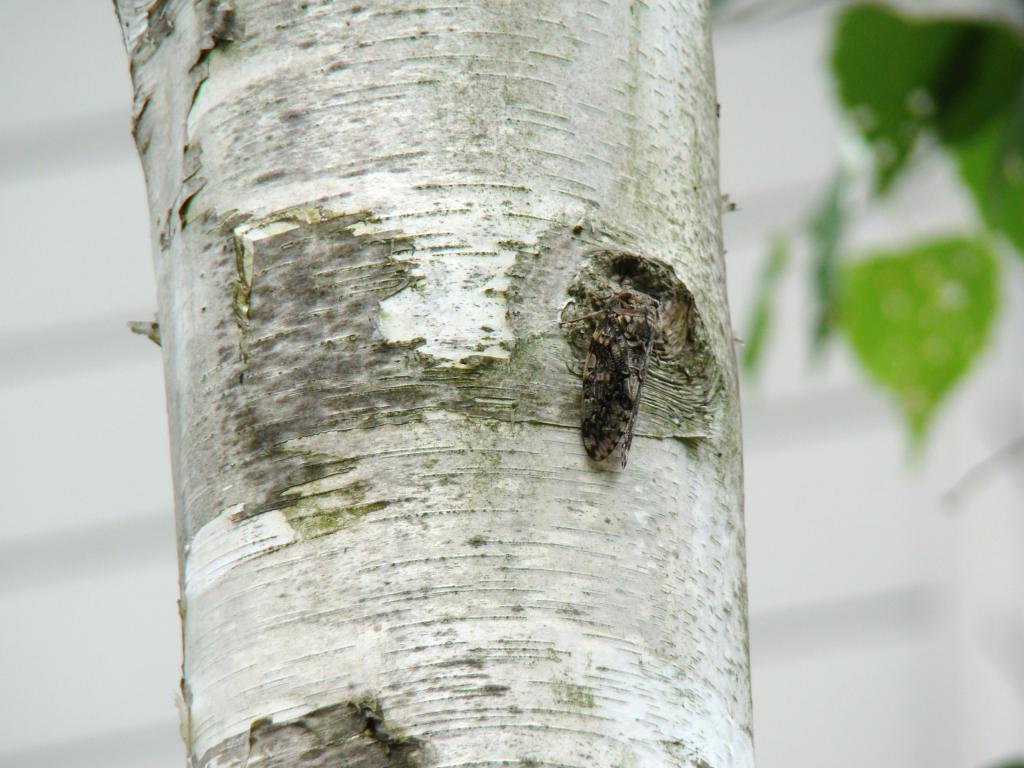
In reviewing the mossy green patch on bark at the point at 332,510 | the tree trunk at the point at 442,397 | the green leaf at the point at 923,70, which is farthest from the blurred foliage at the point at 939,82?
the mossy green patch on bark at the point at 332,510

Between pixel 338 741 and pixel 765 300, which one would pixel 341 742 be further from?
pixel 765 300

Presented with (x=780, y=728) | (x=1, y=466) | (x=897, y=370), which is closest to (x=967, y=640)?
(x=780, y=728)

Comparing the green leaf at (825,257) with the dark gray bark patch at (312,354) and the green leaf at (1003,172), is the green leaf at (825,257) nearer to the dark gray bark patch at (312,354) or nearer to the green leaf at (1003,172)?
the green leaf at (1003,172)

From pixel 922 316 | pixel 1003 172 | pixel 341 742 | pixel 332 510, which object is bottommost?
pixel 341 742

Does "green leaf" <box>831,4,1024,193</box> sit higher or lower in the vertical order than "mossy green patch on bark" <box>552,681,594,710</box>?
higher

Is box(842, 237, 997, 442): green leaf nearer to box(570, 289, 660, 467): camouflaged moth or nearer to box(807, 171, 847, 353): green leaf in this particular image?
box(807, 171, 847, 353): green leaf

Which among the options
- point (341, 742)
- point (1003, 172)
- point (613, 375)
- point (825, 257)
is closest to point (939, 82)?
point (1003, 172)

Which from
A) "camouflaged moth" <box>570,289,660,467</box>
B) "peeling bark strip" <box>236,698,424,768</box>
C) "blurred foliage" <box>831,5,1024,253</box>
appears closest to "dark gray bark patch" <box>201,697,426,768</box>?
"peeling bark strip" <box>236,698,424,768</box>
